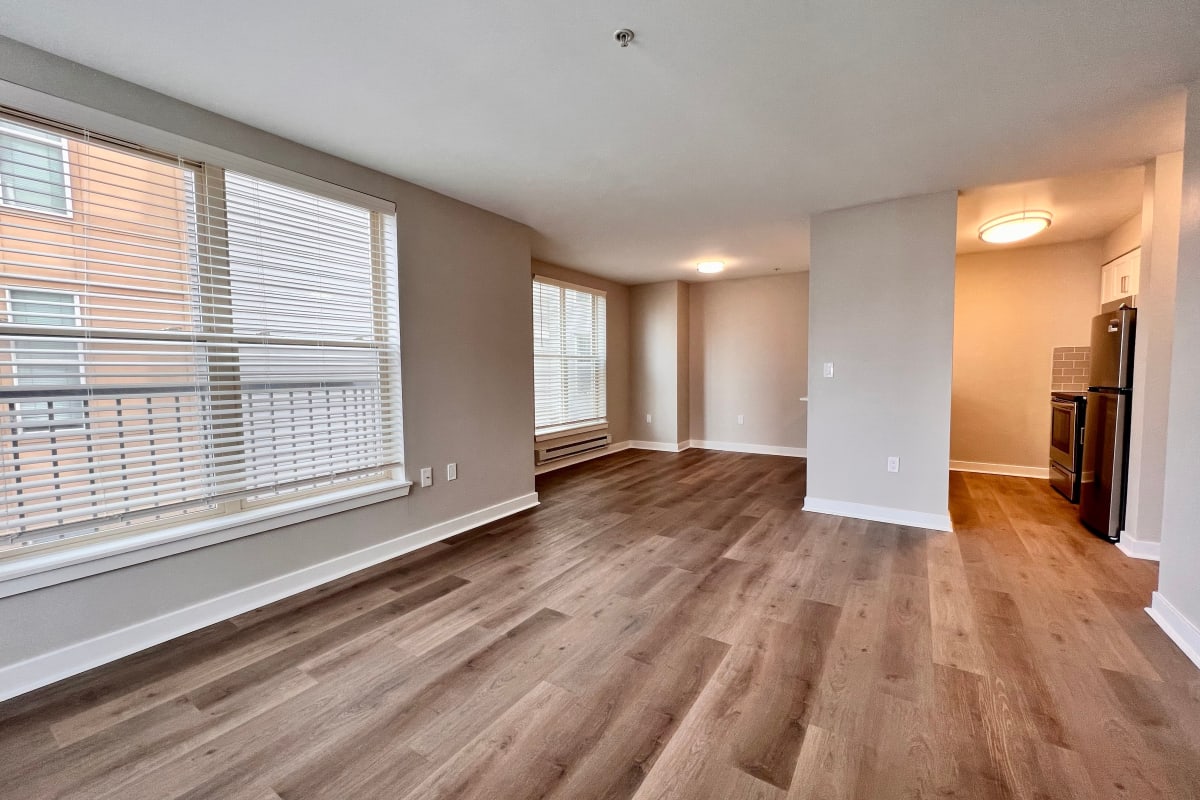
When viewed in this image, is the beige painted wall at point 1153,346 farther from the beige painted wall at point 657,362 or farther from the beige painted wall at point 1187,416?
the beige painted wall at point 657,362

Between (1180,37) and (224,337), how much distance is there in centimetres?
426

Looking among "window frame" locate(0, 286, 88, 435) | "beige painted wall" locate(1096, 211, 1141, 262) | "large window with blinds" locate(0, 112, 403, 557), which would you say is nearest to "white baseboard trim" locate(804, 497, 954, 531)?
"beige painted wall" locate(1096, 211, 1141, 262)

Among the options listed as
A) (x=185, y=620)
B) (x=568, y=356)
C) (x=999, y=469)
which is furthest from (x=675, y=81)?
(x=999, y=469)

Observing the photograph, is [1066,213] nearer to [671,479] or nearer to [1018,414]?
[1018,414]

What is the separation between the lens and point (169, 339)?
2.16 metres

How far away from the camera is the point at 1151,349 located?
2844 millimetres

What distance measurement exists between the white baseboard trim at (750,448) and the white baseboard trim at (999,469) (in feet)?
5.35

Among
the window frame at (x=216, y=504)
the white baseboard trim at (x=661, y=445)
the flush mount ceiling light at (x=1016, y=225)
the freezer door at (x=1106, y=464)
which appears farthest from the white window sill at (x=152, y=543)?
the flush mount ceiling light at (x=1016, y=225)

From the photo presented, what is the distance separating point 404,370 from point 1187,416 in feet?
13.2

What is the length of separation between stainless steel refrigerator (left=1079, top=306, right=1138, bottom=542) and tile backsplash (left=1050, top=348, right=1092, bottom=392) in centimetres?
151

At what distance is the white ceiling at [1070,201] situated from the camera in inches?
123

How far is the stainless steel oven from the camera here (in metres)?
3.76

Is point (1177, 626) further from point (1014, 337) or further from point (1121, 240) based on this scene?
point (1014, 337)

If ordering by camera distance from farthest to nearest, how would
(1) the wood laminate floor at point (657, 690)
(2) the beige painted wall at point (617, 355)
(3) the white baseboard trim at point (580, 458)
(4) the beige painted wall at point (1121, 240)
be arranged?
(2) the beige painted wall at point (617, 355)
(3) the white baseboard trim at point (580, 458)
(4) the beige painted wall at point (1121, 240)
(1) the wood laminate floor at point (657, 690)
